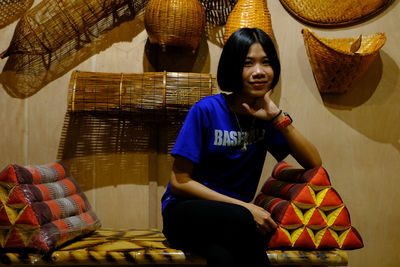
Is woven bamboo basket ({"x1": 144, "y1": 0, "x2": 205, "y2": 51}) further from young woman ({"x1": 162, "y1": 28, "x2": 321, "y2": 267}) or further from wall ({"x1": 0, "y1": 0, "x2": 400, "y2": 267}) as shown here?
young woman ({"x1": 162, "y1": 28, "x2": 321, "y2": 267})

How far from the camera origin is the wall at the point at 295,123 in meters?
2.11

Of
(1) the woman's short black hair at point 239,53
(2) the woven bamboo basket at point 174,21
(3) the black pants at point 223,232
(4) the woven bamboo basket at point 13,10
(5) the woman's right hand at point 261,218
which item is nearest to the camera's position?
(3) the black pants at point 223,232

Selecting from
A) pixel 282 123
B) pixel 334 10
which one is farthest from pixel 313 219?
pixel 334 10

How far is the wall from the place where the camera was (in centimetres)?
211

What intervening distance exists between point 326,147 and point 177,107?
0.88m

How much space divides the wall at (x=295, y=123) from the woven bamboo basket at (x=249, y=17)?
22 centimetres

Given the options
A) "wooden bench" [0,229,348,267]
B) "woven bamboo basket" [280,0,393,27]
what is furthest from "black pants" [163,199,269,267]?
"woven bamboo basket" [280,0,393,27]

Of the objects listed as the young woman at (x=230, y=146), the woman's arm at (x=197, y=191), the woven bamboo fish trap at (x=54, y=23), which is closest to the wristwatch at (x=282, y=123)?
the young woman at (x=230, y=146)

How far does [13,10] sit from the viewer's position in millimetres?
2100

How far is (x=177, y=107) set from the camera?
1890 mm

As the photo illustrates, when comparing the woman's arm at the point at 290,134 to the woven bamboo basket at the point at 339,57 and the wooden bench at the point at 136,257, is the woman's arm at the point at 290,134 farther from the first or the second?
the woven bamboo basket at the point at 339,57

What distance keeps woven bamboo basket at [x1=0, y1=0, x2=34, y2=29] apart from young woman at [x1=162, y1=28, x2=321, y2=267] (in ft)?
4.17

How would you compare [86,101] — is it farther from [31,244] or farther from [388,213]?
[388,213]

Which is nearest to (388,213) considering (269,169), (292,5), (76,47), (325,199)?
(269,169)
